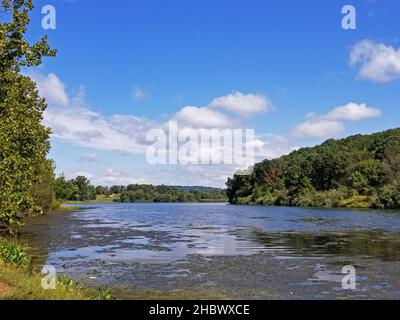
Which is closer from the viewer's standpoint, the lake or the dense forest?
the lake

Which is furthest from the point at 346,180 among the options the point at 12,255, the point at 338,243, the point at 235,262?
the point at 12,255

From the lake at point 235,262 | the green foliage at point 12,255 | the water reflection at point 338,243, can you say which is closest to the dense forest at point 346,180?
the water reflection at point 338,243

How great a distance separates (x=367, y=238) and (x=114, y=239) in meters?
22.7

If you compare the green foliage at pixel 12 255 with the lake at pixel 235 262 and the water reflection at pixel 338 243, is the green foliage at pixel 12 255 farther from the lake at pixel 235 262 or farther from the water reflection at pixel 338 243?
the water reflection at pixel 338 243

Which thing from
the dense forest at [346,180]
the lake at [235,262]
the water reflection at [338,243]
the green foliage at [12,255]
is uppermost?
the dense forest at [346,180]

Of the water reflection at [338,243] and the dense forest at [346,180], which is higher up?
the dense forest at [346,180]

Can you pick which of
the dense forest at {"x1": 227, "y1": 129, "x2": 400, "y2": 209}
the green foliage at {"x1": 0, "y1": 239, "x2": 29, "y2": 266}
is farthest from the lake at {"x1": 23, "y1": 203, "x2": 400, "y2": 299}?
the dense forest at {"x1": 227, "y1": 129, "x2": 400, "y2": 209}

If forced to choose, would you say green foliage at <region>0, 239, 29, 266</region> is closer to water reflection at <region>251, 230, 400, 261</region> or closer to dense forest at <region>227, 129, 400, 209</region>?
water reflection at <region>251, 230, 400, 261</region>

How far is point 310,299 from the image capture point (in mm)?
18562

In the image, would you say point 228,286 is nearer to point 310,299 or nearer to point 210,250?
point 310,299

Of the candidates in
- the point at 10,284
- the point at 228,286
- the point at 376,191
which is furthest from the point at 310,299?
the point at 376,191

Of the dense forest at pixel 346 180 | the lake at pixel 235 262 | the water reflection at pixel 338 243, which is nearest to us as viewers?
the lake at pixel 235 262

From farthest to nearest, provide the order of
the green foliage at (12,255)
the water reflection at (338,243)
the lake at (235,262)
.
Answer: the water reflection at (338,243), the green foliage at (12,255), the lake at (235,262)

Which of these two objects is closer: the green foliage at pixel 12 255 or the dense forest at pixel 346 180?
the green foliage at pixel 12 255
